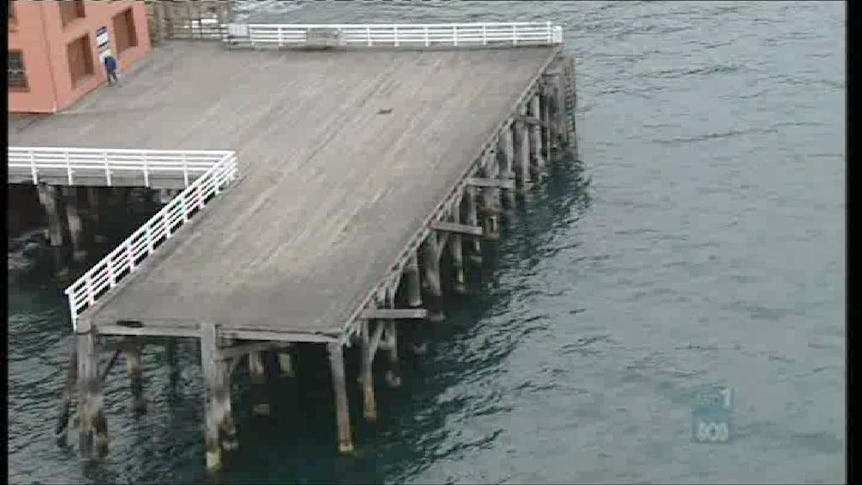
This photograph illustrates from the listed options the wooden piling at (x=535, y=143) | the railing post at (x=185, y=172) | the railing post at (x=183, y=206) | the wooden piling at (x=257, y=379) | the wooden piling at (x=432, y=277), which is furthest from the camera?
the wooden piling at (x=535, y=143)

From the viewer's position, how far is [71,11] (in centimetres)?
5162

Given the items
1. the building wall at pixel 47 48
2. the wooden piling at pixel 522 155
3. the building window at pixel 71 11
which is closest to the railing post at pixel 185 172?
the building wall at pixel 47 48

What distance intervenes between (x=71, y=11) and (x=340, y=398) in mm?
24104

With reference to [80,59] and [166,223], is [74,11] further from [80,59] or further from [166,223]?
[166,223]

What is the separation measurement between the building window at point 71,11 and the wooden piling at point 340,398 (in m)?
22.5

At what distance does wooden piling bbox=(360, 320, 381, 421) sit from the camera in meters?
34.6

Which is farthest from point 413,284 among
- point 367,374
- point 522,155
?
point 522,155

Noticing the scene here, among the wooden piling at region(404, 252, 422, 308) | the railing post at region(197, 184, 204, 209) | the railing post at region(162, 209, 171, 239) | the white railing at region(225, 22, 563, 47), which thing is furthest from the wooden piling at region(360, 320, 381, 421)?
the white railing at region(225, 22, 563, 47)

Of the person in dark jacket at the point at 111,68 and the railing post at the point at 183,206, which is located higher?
the person in dark jacket at the point at 111,68

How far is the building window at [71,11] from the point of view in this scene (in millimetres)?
50938

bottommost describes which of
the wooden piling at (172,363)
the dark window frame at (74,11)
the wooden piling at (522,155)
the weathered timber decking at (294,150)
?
the wooden piling at (172,363)

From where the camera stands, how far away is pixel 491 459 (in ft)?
112

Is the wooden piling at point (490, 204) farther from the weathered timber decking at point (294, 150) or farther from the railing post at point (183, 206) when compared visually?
the railing post at point (183, 206)

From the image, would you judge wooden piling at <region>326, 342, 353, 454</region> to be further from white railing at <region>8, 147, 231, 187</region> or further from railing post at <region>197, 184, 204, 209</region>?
white railing at <region>8, 147, 231, 187</region>
